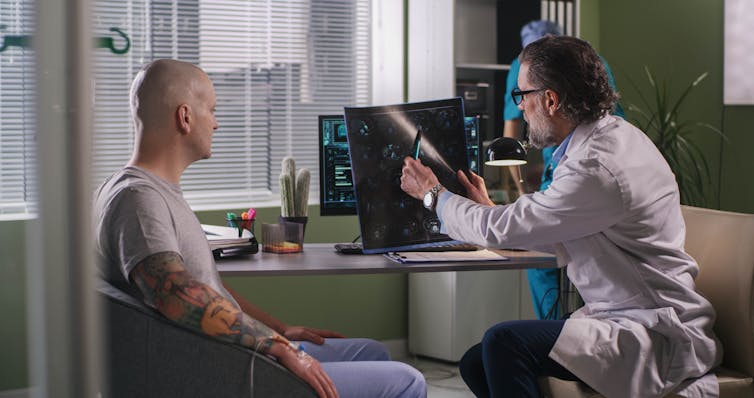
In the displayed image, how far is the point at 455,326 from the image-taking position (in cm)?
432

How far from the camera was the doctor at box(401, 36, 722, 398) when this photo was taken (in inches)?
84.6

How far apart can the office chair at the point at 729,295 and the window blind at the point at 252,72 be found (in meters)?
2.41

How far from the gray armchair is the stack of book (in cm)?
111

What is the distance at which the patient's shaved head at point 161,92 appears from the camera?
1996mm

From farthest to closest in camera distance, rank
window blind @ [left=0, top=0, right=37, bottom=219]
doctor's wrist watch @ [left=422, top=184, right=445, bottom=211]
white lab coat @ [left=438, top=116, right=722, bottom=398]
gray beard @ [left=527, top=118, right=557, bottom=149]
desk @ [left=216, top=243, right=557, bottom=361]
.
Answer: desk @ [left=216, top=243, right=557, bottom=361], doctor's wrist watch @ [left=422, top=184, right=445, bottom=211], gray beard @ [left=527, top=118, right=557, bottom=149], white lab coat @ [left=438, top=116, right=722, bottom=398], window blind @ [left=0, top=0, right=37, bottom=219]

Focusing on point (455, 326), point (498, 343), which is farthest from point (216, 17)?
point (498, 343)

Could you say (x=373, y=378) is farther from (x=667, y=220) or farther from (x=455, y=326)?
(x=455, y=326)

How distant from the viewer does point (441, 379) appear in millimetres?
4195

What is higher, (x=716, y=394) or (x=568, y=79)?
(x=568, y=79)

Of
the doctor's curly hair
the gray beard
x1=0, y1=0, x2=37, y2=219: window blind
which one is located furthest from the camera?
the gray beard

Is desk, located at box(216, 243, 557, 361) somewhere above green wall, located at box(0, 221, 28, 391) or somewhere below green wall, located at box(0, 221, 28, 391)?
below

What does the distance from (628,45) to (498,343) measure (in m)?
3.11

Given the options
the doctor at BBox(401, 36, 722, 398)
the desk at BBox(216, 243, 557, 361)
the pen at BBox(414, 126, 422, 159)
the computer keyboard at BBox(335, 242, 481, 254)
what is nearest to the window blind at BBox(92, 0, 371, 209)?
the desk at BBox(216, 243, 557, 361)

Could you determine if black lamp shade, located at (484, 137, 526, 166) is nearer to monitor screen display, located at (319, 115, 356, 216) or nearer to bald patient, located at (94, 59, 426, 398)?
monitor screen display, located at (319, 115, 356, 216)
